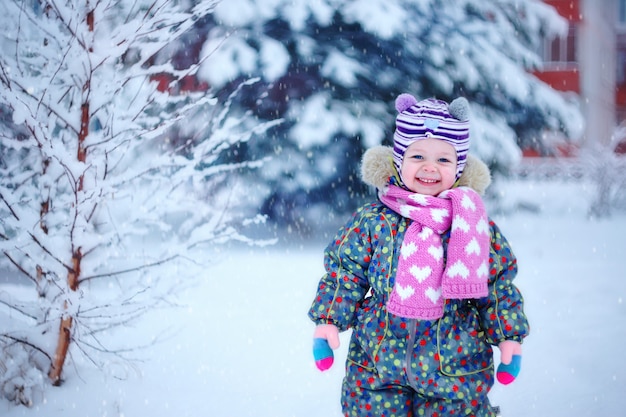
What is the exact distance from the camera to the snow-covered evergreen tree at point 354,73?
624cm

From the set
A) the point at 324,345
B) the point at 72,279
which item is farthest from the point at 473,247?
the point at 72,279

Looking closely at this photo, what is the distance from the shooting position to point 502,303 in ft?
6.38

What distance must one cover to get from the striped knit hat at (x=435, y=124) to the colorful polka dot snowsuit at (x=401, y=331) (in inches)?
10.1

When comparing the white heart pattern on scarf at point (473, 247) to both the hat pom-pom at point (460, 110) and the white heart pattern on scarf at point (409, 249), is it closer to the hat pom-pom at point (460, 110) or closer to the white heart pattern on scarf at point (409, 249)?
the white heart pattern on scarf at point (409, 249)

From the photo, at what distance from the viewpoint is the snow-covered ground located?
9.61 ft

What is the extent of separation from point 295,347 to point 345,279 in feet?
6.06

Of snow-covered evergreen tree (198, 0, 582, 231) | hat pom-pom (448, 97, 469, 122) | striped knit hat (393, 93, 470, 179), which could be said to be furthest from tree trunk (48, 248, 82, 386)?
snow-covered evergreen tree (198, 0, 582, 231)

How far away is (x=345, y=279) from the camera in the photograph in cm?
204

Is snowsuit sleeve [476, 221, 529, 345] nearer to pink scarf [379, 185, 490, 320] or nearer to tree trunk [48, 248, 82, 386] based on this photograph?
pink scarf [379, 185, 490, 320]

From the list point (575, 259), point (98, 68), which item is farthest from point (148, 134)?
point (575, 259)

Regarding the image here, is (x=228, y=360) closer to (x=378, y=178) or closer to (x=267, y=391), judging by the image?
(x=267, y=391)

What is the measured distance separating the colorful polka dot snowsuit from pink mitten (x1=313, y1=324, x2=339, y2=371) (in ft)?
0.10

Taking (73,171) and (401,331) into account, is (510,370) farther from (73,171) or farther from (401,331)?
(73,171)

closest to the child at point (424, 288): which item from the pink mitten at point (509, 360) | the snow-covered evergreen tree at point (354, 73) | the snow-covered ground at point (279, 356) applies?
the pink mitten at point (509, 360)
